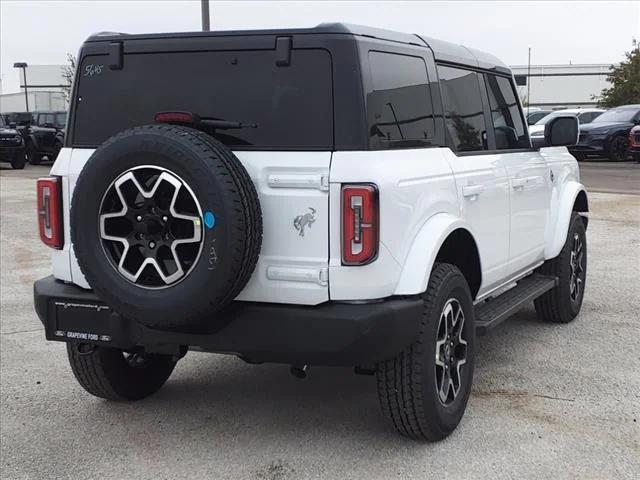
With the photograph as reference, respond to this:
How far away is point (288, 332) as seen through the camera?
11.7 ft

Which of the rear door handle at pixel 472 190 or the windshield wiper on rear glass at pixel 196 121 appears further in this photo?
the rear door handle at pixel 472 190

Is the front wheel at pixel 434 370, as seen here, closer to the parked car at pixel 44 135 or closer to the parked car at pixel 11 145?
the parked car at pixel 11 145

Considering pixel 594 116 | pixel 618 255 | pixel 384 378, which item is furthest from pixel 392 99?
pixel 594 116

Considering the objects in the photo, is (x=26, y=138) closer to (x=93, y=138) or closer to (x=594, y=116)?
(x=594, y=116)

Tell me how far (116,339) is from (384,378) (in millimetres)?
1260

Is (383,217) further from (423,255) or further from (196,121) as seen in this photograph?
(196,121)

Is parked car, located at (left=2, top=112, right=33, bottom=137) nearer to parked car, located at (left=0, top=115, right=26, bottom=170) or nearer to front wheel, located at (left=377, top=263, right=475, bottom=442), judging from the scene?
parked car, located at (left=0, top=115, right=26, bottom=170)

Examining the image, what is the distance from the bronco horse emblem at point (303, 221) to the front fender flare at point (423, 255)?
47cm

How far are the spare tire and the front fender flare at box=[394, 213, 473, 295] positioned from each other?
0.68 m

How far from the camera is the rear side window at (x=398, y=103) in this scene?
370 cm

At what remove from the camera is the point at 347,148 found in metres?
3.55

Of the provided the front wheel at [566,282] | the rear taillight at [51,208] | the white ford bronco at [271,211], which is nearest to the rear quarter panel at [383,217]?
the white ford bronco at [271,211]

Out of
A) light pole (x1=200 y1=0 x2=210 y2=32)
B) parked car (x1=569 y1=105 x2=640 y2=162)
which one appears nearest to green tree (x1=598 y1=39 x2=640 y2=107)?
parked car (x1=569 y1=105 x2=640 y2=162)

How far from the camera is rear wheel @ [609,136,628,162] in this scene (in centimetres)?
2311
